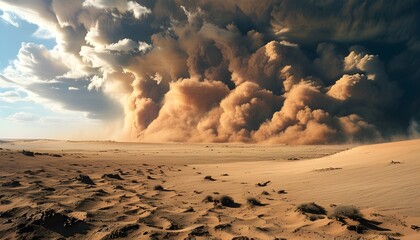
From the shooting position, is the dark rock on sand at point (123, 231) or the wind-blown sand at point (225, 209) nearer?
the dark rock on sand at point (123, 231)

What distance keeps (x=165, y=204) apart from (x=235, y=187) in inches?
141

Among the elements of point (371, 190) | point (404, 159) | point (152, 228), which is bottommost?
point (152, 228)

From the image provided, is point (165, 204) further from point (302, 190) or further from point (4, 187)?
point (4, 187)

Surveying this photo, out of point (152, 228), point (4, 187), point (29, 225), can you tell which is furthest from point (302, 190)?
point (4, 187)

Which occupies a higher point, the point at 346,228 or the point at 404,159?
the point at 404,159

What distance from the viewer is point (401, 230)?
5320 mm

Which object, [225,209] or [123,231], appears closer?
[123,231]

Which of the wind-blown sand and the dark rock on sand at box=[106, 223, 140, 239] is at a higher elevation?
the wind-blown sand

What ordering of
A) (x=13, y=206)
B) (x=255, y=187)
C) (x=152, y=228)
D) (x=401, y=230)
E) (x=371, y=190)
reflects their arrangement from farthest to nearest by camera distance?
(x=255, y=187)
(x=371, y=190)
(x=13, y=206)
(x=152, y=228)
(x=401, y=230)

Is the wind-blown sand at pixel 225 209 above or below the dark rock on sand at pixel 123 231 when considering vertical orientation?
above

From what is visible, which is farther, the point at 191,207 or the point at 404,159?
the point at 404,159

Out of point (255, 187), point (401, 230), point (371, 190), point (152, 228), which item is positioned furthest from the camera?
point (255, 187)

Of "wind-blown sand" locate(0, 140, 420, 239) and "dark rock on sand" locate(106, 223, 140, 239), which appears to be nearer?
"dark rock on sand" locate(106, 223, 140, 239)

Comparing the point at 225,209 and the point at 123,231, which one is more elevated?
the point at 225,209
